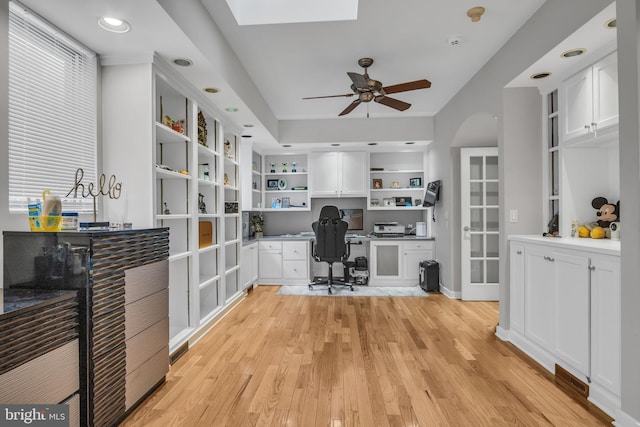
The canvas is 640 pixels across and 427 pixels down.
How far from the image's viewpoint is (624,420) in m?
1.73

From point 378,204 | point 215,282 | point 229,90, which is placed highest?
point 229,90

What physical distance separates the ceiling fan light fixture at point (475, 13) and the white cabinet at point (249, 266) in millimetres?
3790

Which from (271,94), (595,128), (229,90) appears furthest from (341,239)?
(595,128)

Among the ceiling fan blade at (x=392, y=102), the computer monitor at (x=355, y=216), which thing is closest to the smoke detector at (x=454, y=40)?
the ceiling fan blade at (x=392, y=102)

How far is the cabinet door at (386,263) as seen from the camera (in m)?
5.33

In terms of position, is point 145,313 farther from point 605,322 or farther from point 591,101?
point 591,101

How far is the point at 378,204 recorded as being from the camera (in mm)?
5953

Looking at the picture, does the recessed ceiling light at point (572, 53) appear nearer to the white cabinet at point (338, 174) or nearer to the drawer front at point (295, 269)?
the white cabinet at point (338, 174)

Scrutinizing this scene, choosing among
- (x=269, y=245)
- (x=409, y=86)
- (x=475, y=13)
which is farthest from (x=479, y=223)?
(x=269, y=245)

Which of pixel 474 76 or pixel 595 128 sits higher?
pixel 474 76

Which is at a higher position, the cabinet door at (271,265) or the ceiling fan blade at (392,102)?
the ceiling fan blade at (392,102)

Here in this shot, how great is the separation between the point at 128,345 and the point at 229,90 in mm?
2349

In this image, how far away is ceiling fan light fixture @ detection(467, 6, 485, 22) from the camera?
246 cm

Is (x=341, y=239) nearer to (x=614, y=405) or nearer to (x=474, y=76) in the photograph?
(x=474, y=76)
